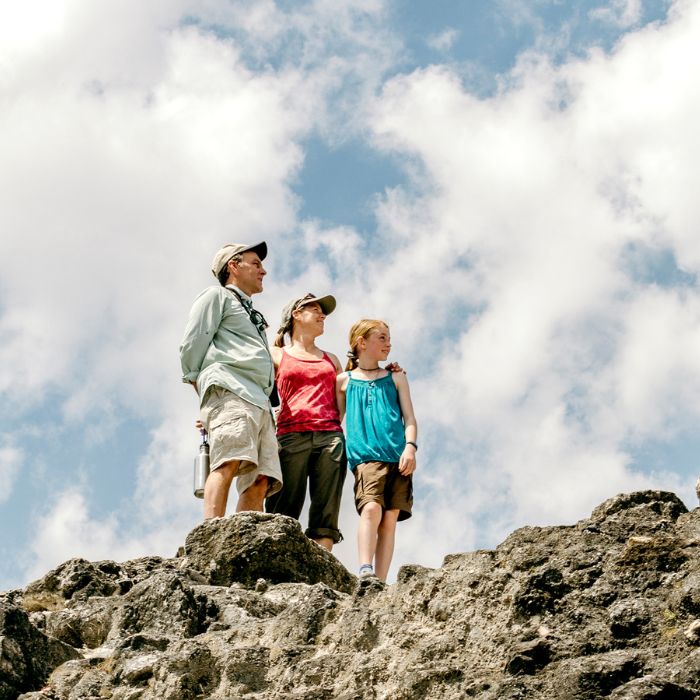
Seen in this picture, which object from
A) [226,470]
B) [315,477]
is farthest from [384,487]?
[226,470]

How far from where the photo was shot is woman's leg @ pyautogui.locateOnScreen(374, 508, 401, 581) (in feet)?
34.8

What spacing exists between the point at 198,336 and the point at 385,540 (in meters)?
2.47

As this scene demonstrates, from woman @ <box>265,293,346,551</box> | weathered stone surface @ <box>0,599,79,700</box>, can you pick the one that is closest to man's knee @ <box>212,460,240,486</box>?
woman @ <box>265,293,346,551</box>

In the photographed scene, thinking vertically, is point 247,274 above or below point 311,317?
above

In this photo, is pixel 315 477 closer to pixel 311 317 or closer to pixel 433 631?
pixel 311 317

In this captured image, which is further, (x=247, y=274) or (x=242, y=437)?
(x=247, y=274)

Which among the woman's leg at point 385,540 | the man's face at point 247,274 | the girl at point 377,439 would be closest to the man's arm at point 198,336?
the man's face at point 247,274

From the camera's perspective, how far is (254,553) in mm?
9656

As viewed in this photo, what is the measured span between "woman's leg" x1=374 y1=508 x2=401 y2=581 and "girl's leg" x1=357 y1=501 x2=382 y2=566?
10cm

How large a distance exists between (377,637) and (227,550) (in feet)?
9.48

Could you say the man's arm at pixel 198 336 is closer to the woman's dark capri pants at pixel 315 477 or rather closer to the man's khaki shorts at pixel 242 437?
the man's khaki shorts at pixel 242 437

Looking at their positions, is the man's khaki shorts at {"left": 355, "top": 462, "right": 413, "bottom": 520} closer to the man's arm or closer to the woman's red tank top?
the woman's red tank top

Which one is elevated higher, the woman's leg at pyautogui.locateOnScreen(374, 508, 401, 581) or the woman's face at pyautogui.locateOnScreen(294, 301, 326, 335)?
the woman's face at pyautogui.locateOnScreen(294, 301, 326, 335)

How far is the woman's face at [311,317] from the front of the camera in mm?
12031
